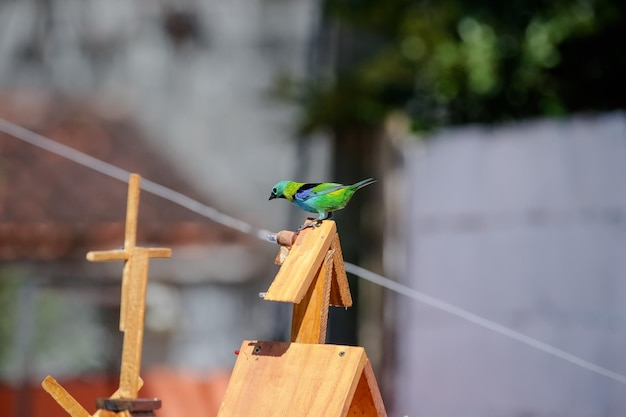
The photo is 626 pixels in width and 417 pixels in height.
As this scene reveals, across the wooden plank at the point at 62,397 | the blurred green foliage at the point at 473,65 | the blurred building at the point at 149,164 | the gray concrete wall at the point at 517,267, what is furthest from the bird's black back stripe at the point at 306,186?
the blurred green foliage at the point at 473,65

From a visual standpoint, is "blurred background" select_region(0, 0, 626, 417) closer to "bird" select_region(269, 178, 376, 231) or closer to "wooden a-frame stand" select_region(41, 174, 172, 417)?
"bird" select_region(269, 178, 376, 231)

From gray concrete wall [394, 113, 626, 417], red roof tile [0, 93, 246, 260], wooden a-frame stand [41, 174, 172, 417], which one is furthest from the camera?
red roof tile [0, 93, 246, 260]

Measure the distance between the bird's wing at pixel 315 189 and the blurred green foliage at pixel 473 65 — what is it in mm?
4335

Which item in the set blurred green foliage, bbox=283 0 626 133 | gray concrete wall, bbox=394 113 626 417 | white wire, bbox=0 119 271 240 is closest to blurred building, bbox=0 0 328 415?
blurred green foliage, bbox=283 0 626 133

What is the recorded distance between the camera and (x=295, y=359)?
2332 millimetres

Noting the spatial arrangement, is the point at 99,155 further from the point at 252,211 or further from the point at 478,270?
the point at 478,270

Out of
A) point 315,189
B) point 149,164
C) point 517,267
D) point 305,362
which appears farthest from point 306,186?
point 149,164

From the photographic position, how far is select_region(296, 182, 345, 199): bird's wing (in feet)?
8.15

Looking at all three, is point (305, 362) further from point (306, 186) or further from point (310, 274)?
point (306, 186)

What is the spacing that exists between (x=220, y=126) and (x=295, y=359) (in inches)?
257

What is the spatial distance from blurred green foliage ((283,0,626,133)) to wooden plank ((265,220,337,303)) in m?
4.43

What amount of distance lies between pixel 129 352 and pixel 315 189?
60 cm

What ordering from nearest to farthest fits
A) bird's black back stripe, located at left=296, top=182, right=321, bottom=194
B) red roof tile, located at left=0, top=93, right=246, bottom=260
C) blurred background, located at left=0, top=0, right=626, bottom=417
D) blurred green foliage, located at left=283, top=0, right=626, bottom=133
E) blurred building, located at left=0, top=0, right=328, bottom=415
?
bird's black back stripe, located at left=296, top=182, right=321, bottom=194
blurred background, located at left=0, top=0, right=626, bottom=417
blurred green foliage, located at left=283, top=0, right=626, bottom=133
blurred building, located at left=0, top=0, right=328, bottom=415
red roof tile, located at left=0, top=93, right=246, bottom=260

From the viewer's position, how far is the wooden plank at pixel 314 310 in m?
2.39
